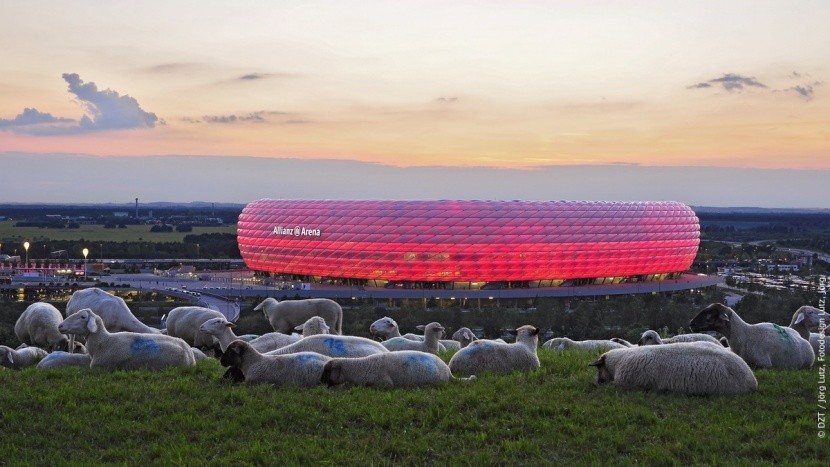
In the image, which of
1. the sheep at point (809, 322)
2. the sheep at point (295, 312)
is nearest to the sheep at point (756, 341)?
the sheep at point (809, 322)

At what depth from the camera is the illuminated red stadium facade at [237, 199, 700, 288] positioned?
9575 centimetres

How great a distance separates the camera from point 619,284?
106938 millimetres

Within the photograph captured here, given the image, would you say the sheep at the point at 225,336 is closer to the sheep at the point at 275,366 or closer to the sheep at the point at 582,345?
the sheep at the point at 275,366

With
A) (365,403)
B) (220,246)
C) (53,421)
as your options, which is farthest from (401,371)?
(220,246)

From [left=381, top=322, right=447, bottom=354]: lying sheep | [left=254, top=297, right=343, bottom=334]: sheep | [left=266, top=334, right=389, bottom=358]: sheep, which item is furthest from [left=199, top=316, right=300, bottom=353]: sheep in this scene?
[left=254, top=297, right=343, bottom=334]: sheep

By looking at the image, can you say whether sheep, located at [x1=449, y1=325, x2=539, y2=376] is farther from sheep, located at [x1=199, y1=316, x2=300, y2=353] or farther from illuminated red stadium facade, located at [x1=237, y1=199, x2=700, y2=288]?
illuminated red stadium facade, located at [x1=237, y1=199, x2=700, y2=288]

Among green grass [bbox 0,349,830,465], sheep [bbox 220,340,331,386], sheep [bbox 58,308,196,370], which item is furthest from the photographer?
sheep [bbox 58,308,196,370]

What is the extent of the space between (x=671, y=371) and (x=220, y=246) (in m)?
169

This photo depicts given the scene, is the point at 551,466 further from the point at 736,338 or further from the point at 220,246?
the point at 220,246

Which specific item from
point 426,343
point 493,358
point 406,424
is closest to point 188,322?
point 426,343

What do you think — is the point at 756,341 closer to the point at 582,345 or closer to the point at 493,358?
the point at 493,358

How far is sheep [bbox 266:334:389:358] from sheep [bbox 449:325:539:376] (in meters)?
1.39

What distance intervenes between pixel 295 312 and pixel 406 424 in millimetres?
14831

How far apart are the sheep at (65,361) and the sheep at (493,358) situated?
6.70 meters
